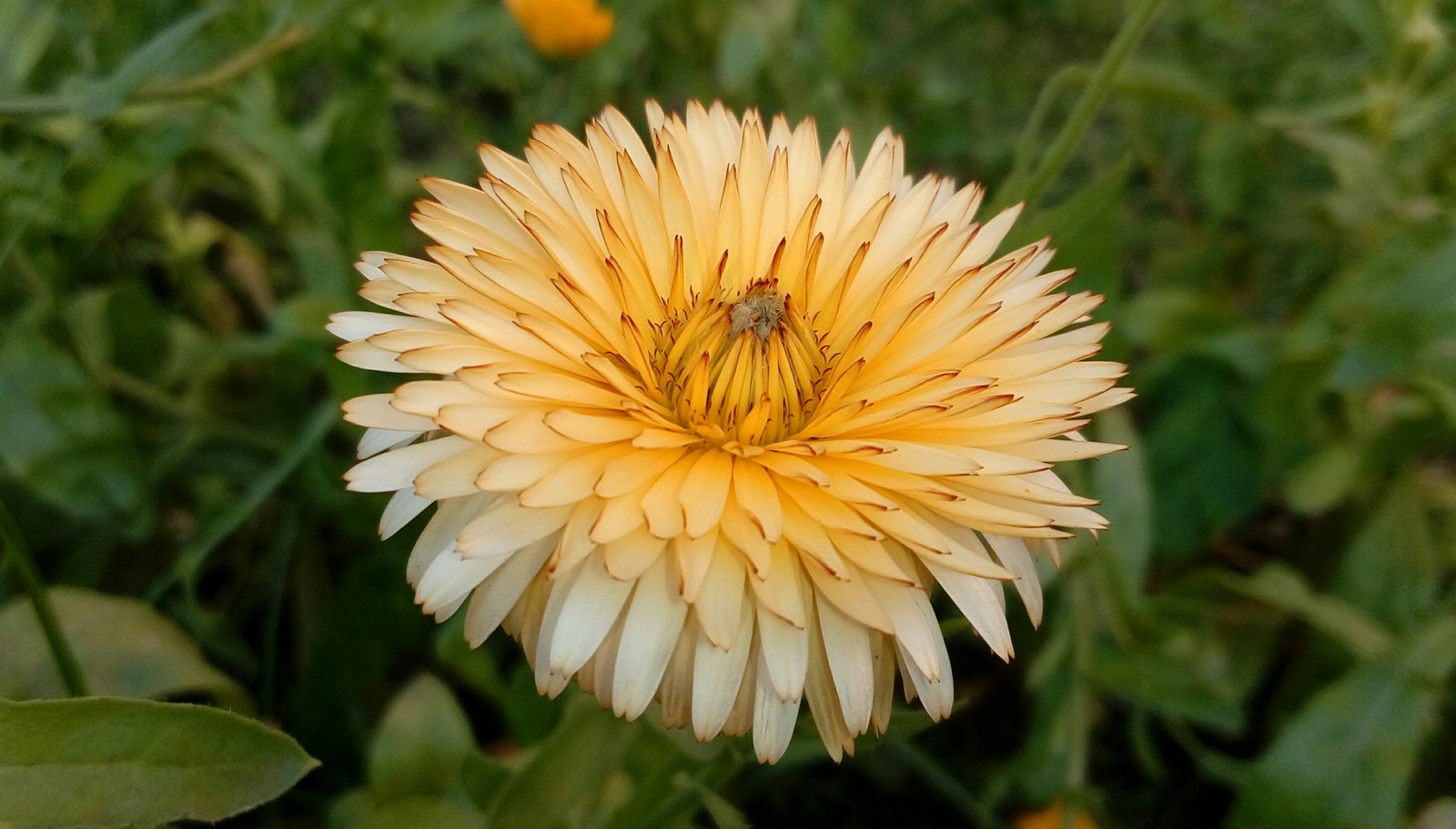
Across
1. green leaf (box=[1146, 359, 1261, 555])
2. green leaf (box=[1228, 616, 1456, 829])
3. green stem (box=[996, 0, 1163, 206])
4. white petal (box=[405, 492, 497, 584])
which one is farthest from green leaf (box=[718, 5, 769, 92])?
green leaf (box=[1228, 616, 1456, 829])

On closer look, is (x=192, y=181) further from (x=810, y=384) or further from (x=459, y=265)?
(x=810, y=384)

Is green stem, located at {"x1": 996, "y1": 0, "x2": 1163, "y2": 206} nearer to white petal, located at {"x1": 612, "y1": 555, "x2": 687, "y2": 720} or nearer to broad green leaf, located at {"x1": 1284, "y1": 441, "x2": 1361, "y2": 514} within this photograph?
white petal, located at {"x1": 612, "y1": 555, "x2": 687, "y2": 720}

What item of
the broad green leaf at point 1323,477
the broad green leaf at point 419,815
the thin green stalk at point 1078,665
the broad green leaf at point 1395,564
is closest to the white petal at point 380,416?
the broad green leaf at point 419,815

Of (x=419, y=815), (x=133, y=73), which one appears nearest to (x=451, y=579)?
(x=419, y=815)

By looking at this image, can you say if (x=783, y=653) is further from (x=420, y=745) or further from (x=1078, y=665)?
(x=1078, y=665)

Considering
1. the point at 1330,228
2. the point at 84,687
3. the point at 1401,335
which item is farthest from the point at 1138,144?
the point at 84,687

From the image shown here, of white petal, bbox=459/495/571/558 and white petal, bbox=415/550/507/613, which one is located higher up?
white petal, bbox=459/495/571/558

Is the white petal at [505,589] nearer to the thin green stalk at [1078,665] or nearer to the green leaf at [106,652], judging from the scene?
the green leaf at [106,652]
